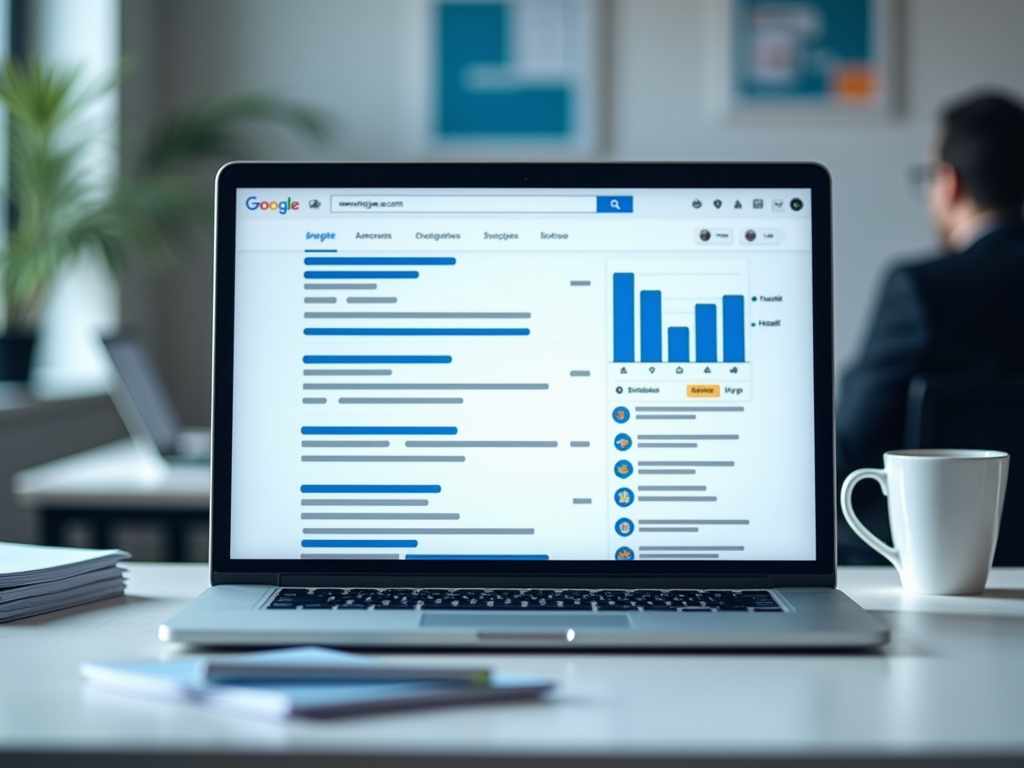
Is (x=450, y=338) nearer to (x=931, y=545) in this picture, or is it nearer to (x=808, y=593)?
(x=808, y=593)

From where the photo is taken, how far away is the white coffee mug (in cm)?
92

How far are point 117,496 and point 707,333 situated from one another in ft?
4.23

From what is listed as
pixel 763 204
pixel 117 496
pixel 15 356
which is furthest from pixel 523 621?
pixel 15 356

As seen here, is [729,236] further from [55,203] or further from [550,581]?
[55,203]

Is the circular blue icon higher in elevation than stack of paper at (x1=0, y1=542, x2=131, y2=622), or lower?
higher

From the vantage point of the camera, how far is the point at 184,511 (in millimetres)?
2041

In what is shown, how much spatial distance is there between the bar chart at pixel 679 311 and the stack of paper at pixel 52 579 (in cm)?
45

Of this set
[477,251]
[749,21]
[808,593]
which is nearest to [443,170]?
[477,251]

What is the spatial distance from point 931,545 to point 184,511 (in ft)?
4.74

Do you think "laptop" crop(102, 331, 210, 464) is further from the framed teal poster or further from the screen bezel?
the framed teal poster

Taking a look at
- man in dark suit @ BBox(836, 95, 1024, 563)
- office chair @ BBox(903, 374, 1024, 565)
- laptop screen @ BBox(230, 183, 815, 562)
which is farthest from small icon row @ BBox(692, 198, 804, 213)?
man in dark suit @ BBox(836, 95, 1024, 563)

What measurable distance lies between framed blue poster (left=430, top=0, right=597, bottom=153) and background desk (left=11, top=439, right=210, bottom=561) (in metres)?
1.93

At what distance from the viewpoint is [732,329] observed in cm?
88

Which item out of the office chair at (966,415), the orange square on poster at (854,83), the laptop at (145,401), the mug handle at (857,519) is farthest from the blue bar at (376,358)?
the orange square on poster at (854,83)
